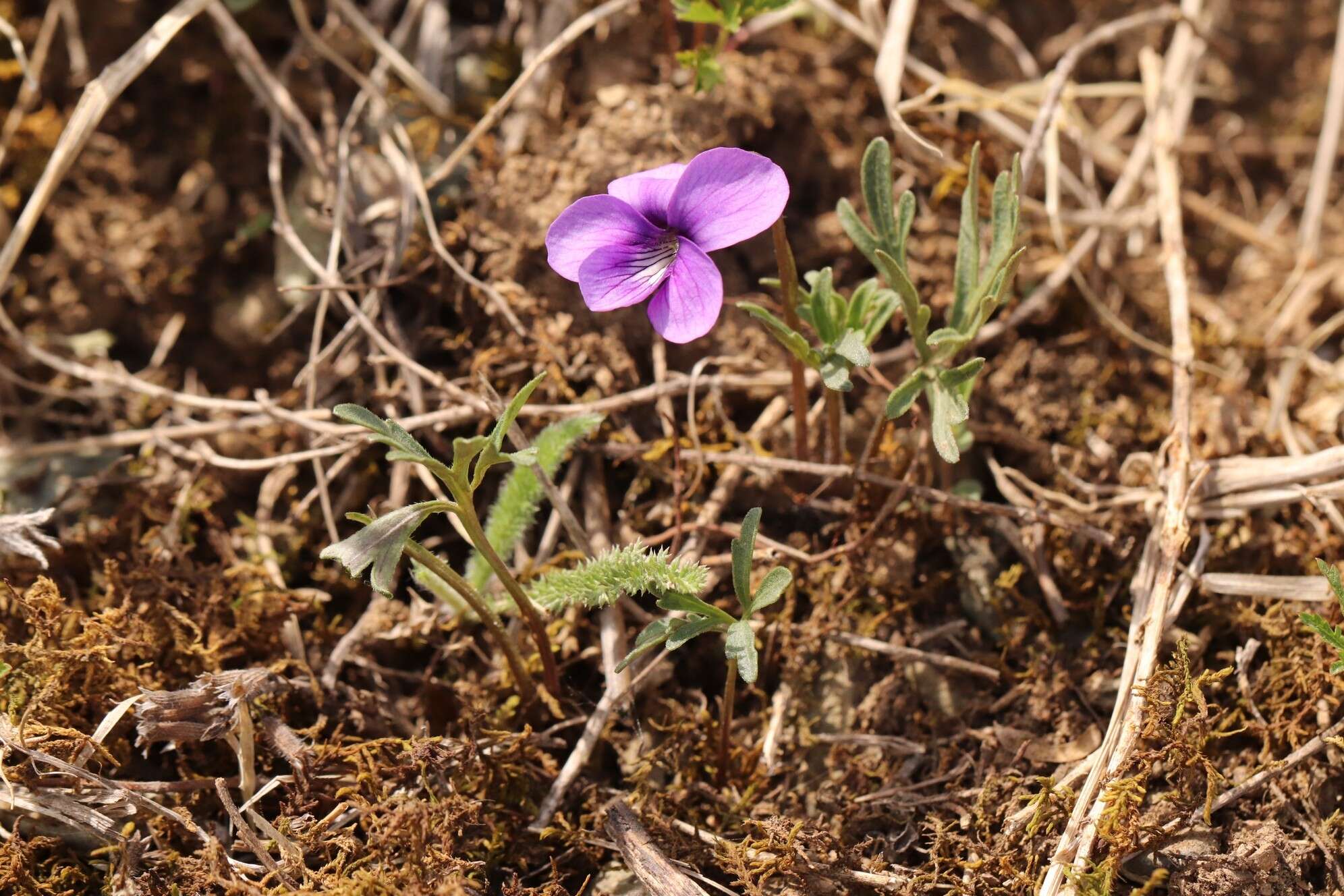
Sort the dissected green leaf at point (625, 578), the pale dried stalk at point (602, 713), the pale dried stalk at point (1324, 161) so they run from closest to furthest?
the dissected green leaf at point (625, 578) → the pale dried stalk at point (602, 713) → the pale dried stalk at point (1324, 161)

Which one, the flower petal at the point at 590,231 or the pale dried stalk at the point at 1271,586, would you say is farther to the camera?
the pale dried stalk at the point at 1271,586

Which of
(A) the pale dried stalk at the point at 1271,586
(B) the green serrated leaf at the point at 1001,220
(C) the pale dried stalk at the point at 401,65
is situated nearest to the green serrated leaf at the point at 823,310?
(B) the green serrated leaf at the point at 1001,220

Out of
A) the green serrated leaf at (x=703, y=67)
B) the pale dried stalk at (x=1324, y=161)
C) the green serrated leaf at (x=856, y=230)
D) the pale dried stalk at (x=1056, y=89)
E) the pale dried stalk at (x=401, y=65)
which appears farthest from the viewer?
the pale dried stalk at (x=1324, y=161)

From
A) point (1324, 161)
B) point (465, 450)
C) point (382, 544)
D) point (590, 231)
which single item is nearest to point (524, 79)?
point (590, 231)

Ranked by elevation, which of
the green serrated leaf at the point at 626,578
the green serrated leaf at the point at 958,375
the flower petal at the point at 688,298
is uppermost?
the flower petal at the point at 688,298

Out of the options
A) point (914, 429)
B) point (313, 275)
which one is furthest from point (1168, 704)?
point (313, 275)

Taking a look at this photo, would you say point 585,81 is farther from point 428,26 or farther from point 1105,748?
point 1105,748

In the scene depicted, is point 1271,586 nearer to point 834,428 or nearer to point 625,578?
point 834,428

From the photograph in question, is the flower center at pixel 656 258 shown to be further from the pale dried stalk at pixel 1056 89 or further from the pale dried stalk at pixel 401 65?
the pale dried stalk at pixel 401 65
